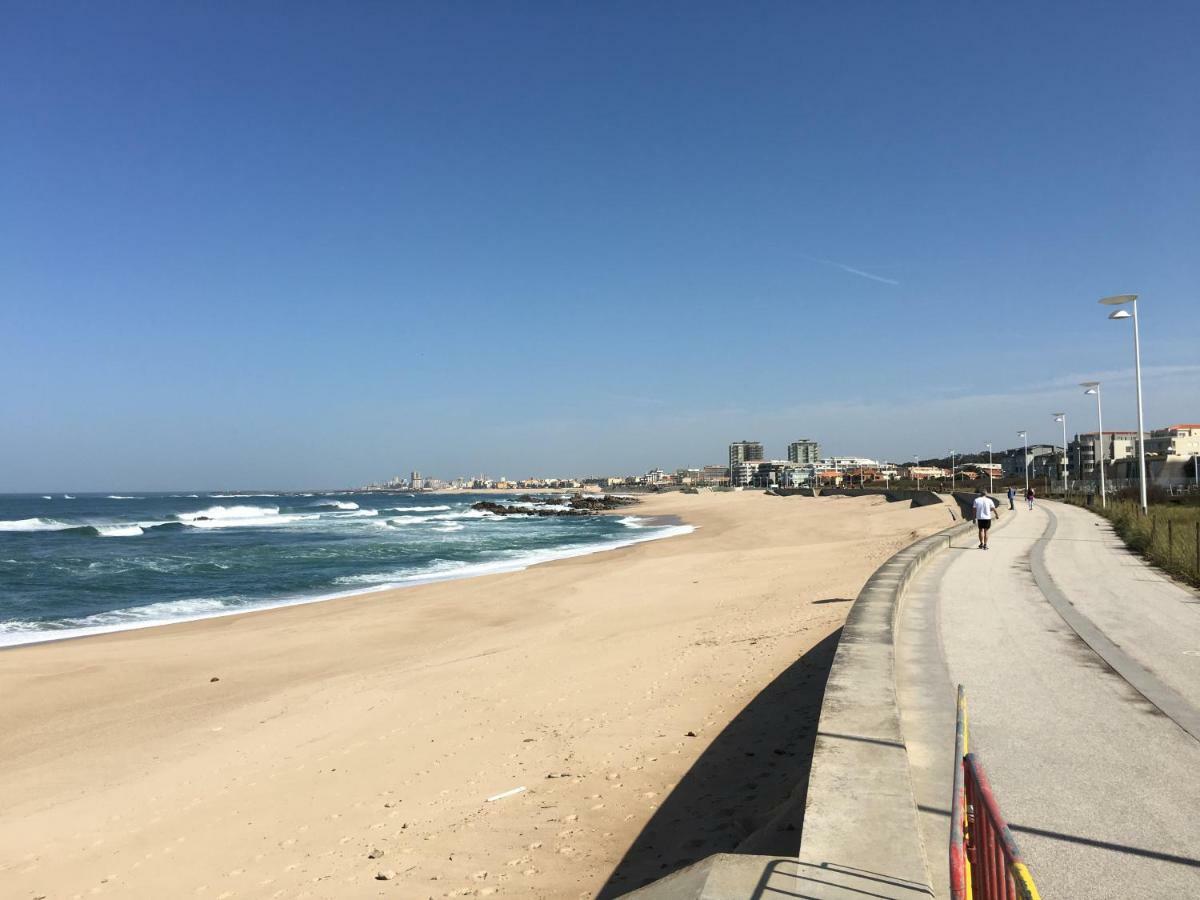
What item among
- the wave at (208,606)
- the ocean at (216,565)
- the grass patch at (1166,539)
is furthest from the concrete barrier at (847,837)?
the ocean at (216,565)

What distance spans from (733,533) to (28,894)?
122 feet

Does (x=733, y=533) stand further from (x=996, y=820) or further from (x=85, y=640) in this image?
(x=996, y=820)

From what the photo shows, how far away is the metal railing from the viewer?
6.54 feet

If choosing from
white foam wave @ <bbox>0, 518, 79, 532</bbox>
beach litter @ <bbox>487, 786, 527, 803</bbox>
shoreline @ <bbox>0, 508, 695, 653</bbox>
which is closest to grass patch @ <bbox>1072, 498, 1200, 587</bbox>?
beach litter @ <bbox>487, 786, 527, 803</bbox>

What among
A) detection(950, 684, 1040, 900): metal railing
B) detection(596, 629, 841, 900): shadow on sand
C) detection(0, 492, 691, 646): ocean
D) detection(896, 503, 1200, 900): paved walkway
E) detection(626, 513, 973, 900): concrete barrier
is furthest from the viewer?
detection(0, 492, 691, 646): ocean

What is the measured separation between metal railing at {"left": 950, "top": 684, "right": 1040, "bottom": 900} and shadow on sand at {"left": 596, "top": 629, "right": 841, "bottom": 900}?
112cm

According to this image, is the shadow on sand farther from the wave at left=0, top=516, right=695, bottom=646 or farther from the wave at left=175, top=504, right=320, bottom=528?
the wave at left=175, top=504, right=320, bottom=528

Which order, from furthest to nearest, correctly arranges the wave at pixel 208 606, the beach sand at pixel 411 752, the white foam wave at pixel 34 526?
the white foam wave at pixel 34 526, the wave at pixel 208 606, the beach sand at pixel 411 752

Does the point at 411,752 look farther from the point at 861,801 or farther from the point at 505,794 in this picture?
the point at 861,801

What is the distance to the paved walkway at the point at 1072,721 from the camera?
12.4ft

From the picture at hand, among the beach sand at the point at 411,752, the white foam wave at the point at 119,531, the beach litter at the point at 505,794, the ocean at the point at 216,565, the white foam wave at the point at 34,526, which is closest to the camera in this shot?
Result: the beach sand at the point at 411,752

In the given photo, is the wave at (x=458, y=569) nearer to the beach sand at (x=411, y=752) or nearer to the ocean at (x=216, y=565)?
the ocean at (x=216, y=565)

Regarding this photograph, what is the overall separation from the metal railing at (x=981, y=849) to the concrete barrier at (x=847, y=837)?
316 millimetres

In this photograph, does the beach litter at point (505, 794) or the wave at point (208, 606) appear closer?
the beach litter at point (505, 794)
